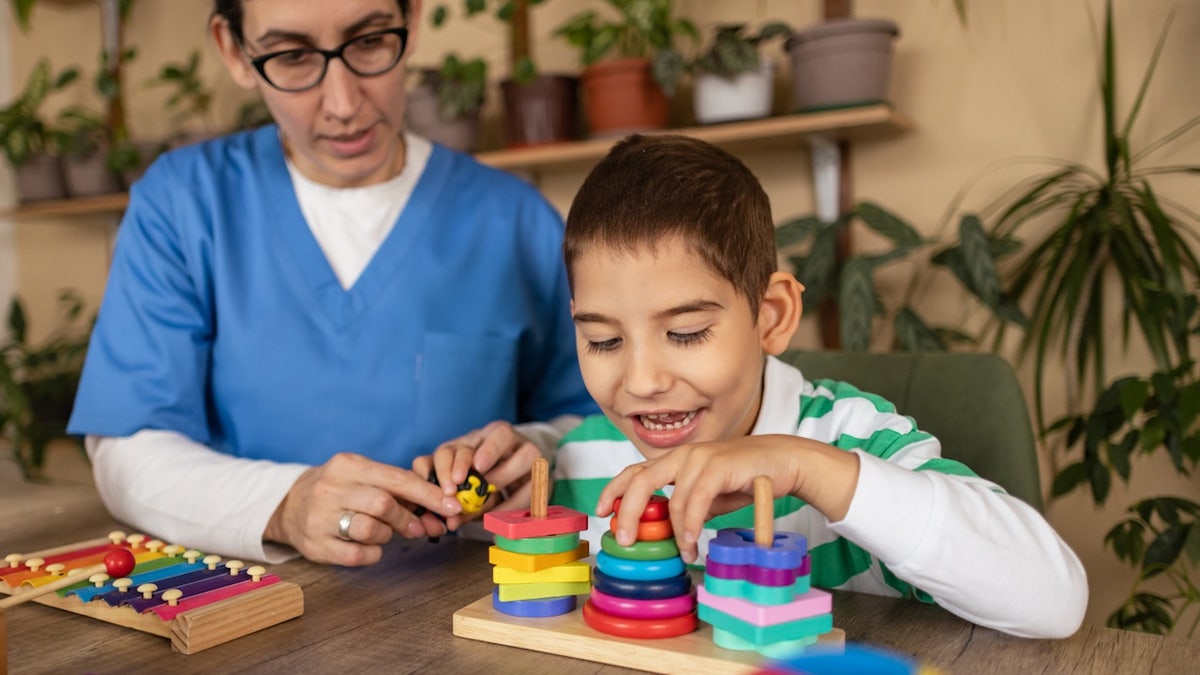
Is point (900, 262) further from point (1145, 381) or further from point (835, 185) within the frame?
point (1145, 381)

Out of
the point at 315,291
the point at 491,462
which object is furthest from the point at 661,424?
the point at 315,291

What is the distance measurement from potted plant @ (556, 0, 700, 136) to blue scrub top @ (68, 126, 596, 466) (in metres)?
1.01

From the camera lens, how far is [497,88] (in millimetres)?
2906

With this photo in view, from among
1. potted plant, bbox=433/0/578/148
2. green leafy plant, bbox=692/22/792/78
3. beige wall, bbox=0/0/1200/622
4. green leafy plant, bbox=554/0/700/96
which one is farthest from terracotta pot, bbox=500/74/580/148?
green leafy plant, bbox=692/22/792/78

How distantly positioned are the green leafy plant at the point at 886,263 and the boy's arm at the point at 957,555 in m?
1.27

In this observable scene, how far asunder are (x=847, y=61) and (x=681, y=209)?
1.28 meters

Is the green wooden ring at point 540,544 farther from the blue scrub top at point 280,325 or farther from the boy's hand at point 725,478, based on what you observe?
the blue scrub top at point 280,325

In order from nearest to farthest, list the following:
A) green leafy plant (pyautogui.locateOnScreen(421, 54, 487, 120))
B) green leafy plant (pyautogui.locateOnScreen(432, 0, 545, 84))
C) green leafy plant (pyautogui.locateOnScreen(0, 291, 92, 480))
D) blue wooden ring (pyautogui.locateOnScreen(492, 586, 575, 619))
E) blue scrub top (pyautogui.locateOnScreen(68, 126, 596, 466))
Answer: blue wooden ring (pyautogui.locateOnScreen(492, 586, 575, 619)) → blue scrub top (pyautogui.locateOnScreen(68, 126, 596, 466)) → green leafy plant (pyautogui.locateOnScreen(432, 0, 545, 84)) → green leafy plant (pyautogui.locateOnScreen(421, 54, 487, 120)) → green leafy plant (pyautogui.locateOnScreen(0, 291, 92, 480))

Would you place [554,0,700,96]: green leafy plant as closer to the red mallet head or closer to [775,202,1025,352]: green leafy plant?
[775,202,1025,352]: green leafy plant

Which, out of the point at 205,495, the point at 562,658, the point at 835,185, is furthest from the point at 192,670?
the point at 835,185

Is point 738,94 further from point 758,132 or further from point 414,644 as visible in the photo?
point 414,644

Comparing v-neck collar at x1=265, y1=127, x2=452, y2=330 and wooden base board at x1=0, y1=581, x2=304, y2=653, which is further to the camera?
v-neck collar at x1=265, y1=127, x2=452, y2=330

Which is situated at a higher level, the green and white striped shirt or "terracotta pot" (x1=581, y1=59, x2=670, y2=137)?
"terracotta pot" (x1=581, y1=59, x2=670, y2=137)

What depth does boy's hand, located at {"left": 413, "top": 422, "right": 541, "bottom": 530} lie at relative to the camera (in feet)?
3.56
